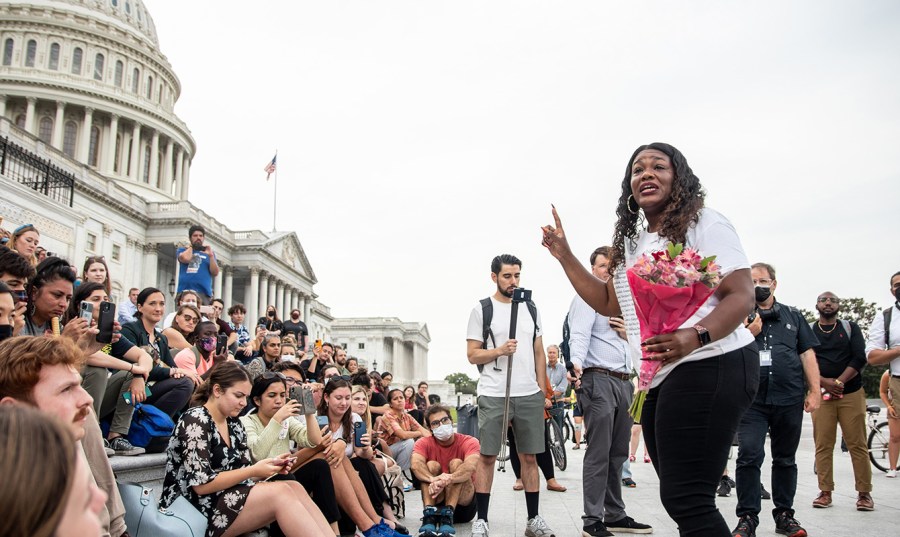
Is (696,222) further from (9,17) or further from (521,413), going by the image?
(9,17)

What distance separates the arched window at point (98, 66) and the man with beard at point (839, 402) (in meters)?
68.7

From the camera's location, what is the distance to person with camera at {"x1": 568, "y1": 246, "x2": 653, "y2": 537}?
19.1 feet

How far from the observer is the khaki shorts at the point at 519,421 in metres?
5.71

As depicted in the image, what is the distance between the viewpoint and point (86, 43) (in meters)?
62.2

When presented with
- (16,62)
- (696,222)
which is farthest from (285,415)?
(16,62)

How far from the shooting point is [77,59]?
6178cm

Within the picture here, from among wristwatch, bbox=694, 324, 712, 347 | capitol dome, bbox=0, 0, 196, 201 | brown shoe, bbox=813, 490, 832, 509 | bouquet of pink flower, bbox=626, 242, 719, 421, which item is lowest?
brown shoe, bbox=813, 490, 832, 509

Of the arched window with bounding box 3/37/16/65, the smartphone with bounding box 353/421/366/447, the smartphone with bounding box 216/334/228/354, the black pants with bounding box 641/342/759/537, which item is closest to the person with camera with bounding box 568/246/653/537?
the smartphone with bounding box 353/421/366/447

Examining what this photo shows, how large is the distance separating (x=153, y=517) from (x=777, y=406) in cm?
512

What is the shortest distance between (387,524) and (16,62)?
68.9 meters

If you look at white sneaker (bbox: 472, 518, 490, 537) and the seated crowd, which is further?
white sneaker (bbox: 472, 518, 490, 537)

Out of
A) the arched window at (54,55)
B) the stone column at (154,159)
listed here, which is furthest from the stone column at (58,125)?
the stone column at (154,159)

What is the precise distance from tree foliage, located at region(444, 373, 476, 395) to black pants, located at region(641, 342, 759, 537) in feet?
443

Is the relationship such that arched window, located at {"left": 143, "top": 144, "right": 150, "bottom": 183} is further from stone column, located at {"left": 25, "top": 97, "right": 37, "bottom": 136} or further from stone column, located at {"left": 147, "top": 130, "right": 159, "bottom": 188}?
stone column, located at {"left": 25, "top": 97, "right": 37, "bottom": 136}
